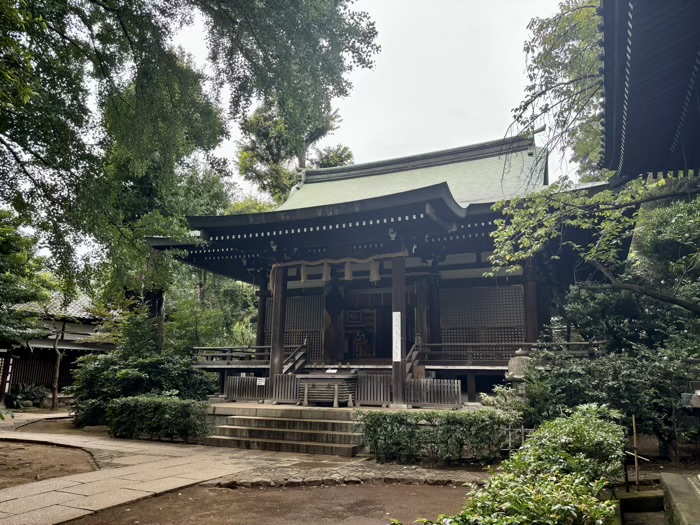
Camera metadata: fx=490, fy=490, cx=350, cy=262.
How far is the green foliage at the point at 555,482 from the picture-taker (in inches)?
99.7

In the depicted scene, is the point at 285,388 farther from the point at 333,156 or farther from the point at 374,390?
the point at 333,156

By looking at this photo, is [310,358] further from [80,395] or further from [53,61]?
[53,61]

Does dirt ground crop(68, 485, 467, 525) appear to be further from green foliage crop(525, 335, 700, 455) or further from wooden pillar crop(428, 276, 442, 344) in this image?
wooden pillar crop(428, 276, 442, 344)

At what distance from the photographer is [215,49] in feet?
28.3

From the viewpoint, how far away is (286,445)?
28.8 feet

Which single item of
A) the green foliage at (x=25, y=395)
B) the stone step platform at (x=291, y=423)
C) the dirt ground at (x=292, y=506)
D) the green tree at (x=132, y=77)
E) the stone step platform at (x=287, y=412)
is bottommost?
the green foliage at (x=25, y=395)

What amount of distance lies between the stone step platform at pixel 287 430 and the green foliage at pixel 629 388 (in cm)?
313

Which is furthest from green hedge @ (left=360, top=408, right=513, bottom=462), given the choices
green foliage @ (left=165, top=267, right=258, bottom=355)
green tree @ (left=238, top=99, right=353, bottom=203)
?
green tree @ (left=238, top=99, right=353, bottom=203)

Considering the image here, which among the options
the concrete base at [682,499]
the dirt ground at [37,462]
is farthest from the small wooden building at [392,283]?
the concrete base at [682,499]

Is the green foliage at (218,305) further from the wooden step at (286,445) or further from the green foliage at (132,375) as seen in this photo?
the wooden step at (286,445)

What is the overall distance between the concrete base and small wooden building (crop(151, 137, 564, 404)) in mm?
6033

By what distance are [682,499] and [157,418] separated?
9191 mm

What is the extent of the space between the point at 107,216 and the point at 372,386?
6140 millimetres

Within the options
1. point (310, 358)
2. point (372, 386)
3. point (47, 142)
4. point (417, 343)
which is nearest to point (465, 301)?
point (417, 343)
